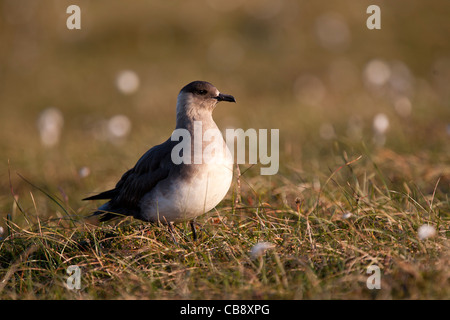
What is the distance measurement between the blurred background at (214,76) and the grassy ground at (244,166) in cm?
5

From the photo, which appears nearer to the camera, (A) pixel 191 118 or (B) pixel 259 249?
(B) pixel 259 249

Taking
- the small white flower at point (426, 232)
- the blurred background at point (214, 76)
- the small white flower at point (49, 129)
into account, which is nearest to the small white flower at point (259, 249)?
the small white flower at point (426, 232)

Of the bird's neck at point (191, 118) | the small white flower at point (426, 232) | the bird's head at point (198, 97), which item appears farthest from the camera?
the bird's head at point (198, 97)

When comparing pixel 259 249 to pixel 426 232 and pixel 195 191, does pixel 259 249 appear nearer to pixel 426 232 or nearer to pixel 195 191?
pixel 195 191

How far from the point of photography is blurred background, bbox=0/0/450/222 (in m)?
6.67

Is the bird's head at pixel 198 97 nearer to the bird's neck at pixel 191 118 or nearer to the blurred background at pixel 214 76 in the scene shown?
the bird's neck at pixel 191 118

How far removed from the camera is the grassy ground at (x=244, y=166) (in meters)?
3.03

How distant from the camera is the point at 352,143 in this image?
561 centimetres

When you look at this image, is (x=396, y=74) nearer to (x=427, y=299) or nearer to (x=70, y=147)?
(x=70, y=147)

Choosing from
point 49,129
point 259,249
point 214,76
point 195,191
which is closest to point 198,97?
point 195,191

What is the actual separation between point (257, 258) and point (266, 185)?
1.65m

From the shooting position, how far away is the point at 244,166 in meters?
5.36

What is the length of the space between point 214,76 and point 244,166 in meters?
7.90

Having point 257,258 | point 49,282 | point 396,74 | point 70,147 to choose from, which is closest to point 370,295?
point 257,258
